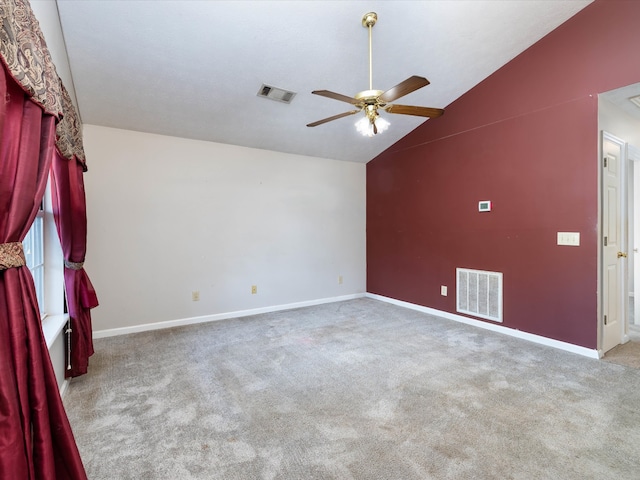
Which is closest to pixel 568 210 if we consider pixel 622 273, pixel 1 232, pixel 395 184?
pixel 622 273

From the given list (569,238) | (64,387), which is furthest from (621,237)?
(64,387)

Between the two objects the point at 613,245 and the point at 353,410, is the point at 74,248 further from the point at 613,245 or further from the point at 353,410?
the point at 613,245

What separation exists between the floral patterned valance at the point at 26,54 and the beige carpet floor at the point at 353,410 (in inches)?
68.4

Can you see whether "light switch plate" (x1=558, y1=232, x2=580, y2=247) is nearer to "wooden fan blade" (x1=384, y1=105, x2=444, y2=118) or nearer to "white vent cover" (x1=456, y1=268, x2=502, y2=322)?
"white vent cover" (x1=456, y1=268, x2=502, y2=322)

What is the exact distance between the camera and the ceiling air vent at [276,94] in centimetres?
332

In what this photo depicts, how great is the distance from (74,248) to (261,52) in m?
2.26

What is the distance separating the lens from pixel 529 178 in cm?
332

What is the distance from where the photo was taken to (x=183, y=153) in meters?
3.96

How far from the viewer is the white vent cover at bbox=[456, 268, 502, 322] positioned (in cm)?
363

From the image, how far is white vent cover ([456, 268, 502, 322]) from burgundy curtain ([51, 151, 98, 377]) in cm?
393

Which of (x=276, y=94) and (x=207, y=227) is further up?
(x=276, y=94)

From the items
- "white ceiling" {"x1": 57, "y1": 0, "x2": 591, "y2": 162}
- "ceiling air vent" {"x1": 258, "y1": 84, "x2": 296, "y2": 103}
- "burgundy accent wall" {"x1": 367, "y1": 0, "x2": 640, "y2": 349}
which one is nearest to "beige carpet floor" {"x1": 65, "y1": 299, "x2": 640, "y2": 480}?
"burgundy accent wall" {"x1": 367, "y1": 0, "x2": 640, "y2": 349}

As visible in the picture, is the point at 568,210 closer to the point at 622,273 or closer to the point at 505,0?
the point at 622,273

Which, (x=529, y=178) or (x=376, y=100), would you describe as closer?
(x=376, y=100)
